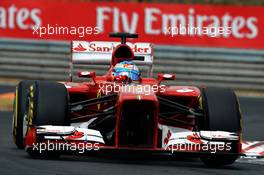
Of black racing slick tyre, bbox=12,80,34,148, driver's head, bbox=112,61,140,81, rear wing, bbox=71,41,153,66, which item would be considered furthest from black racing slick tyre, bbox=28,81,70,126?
rear wing, bbox=71,41,153,66

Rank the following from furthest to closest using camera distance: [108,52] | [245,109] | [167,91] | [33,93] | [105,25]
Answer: [105,25], [245,109], [108,52], [167,91], [33,93]

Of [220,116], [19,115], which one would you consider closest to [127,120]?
[220,116]

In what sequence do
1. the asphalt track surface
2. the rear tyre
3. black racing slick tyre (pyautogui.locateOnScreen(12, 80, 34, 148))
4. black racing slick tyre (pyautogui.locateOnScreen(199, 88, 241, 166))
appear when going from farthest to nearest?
1. black racing slick tyre (pyautogui.locateOnScreen(12, 80, 34, 148))
2. black racing slick tyre (pyautogui.locateOnScreen(199, 88, 241, 166))
3. the rear tyre
4. the asphalt track surface

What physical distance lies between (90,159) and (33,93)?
1038 mm

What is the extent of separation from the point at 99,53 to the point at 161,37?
24.4ft

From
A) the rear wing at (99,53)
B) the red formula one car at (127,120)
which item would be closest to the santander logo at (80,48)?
the rear wing at (99,53)

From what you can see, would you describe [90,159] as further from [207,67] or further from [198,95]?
[207,67]

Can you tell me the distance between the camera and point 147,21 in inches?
847

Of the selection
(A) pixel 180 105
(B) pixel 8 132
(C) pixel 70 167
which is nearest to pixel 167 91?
(A) pixel 180 105

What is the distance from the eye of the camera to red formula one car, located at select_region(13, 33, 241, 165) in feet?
35.6

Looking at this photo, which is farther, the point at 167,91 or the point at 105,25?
the point at 105,25

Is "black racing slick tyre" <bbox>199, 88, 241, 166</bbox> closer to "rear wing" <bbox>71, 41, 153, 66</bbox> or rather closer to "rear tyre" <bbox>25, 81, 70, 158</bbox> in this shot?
"rear tyre" <bbox>25, 81, 70, 158</bbox>

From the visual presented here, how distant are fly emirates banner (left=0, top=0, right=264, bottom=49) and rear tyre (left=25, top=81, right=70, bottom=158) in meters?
9.98

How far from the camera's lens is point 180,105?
464 inches
